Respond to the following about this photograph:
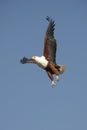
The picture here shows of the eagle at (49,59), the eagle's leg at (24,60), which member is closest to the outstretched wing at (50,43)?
the eagle at (49,59)

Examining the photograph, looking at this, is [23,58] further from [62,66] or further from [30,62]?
[62,66]

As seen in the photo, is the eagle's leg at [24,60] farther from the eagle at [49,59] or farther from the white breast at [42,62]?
the white breast at [42,62]

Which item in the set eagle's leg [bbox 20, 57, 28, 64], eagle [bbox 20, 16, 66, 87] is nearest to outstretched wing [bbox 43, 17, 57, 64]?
eagle [bbox 20, 16, 66, 87]

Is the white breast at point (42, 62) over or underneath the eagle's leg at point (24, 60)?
underneath

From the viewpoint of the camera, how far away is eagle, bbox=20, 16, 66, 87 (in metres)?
8.96

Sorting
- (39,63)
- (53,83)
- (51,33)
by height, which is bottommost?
(53,83)

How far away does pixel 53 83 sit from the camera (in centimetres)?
884

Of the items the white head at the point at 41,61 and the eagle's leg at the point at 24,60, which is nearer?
the white head at the point at 41,61

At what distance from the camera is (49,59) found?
9172 millimetres

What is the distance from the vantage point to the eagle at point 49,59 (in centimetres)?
896

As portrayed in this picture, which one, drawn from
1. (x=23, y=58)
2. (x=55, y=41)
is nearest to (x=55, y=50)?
(x=55, y=41)

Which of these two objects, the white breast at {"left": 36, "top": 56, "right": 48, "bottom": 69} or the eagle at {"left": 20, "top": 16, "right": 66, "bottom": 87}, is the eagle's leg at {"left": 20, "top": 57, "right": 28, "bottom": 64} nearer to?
the eagle at {"left": 20, "top": 16, "right": 66, "bottom": 87}

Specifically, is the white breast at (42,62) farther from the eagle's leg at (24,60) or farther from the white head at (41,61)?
the eagle's leg at (24,60)

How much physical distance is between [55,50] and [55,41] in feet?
0.77
